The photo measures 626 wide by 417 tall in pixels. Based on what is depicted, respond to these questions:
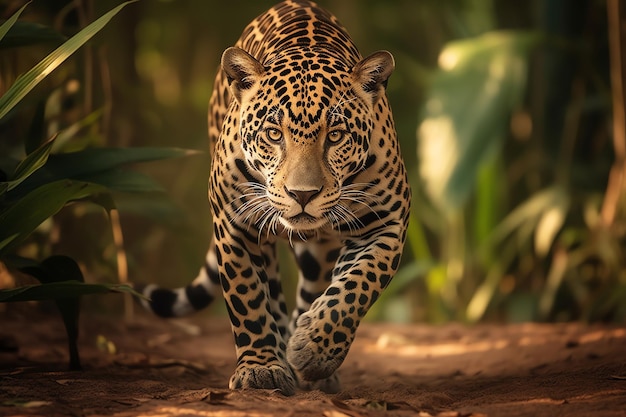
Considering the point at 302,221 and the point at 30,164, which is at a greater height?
the point at 30,164

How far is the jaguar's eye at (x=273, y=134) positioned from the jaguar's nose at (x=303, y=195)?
28 centimetres

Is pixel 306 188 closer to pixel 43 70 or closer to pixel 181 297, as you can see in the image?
pixel 43 70

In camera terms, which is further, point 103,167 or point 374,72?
point 103,167

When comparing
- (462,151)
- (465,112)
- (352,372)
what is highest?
(465,112)

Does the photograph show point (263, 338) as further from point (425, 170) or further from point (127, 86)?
point (127, 86)

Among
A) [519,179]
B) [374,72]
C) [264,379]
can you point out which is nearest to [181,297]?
[264,379]

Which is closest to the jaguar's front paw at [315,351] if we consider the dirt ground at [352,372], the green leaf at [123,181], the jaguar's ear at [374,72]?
the dirt ground at [352,372]

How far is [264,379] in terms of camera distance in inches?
169

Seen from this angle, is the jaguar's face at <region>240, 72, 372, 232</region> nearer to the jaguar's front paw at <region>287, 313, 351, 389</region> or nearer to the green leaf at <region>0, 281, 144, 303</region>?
the jaguar's front paw at <region>287, 313, 351, 389</region>

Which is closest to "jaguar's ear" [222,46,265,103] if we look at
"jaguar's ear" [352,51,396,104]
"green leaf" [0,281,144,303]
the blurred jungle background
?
"jaguar's ear" [352,51,396,104]

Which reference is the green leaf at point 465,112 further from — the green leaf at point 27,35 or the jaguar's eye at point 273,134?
the green leaf at point 27,35

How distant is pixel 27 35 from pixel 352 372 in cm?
258

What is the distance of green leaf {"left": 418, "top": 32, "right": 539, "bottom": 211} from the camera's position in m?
7.14

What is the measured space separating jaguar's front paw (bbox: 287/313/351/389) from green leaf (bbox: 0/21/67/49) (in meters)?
1.90
